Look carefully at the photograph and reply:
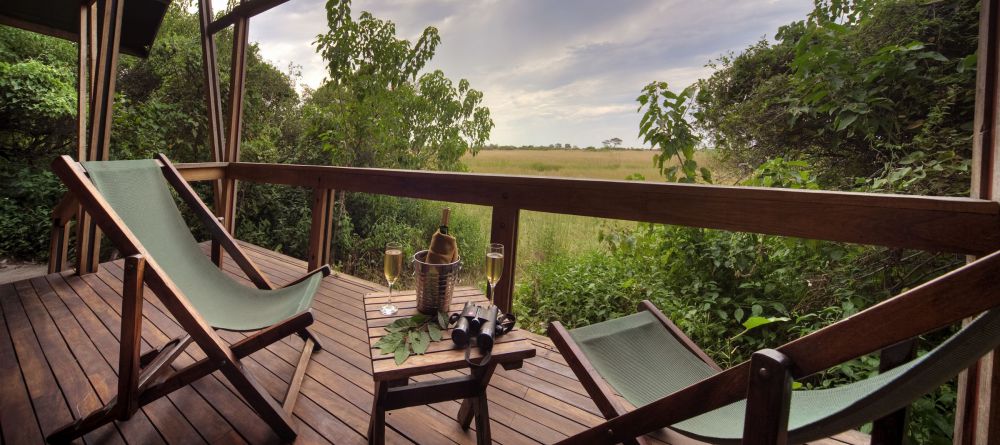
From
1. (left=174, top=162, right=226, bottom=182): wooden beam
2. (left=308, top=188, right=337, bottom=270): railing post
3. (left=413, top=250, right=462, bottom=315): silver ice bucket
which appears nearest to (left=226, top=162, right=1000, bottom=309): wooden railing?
(left=413, top=250, right=462, bottom=315): silver ice bucket

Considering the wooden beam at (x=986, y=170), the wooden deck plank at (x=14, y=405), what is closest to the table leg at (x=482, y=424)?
the wooden beam at (x=986, y=170)

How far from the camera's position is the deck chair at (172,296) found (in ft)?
4.21

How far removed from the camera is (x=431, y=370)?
41.5 inches

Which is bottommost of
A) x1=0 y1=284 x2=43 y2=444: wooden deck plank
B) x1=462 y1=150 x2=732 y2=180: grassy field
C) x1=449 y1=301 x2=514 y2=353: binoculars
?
x1=0 y1=284 x2=43 y2=444: wooden deck plank

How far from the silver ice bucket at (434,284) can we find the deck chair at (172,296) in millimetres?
346

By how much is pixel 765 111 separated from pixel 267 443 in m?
3.17

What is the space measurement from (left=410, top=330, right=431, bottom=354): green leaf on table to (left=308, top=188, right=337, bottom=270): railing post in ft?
6.54

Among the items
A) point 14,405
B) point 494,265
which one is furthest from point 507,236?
point 14,405

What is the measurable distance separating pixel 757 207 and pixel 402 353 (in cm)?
113

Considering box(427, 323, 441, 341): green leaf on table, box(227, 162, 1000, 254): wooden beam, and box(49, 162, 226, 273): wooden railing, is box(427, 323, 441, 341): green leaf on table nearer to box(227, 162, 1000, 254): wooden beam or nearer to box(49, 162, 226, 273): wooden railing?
box(227, 162, 1000, 254): wooden beam

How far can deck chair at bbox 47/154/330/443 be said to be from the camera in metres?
1.28

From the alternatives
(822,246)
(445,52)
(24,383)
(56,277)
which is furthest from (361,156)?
(822,246)

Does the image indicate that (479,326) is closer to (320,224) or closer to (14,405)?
(14,405)

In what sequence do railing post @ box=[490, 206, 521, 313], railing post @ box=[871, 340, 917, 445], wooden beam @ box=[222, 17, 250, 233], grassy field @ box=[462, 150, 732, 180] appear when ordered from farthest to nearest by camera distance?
1. wooden beam @ box=[222, 17, 250, 233]
2. grassy field @ box=[462, 150, 732, 180]
3. railing post @ box=[490, 206, 521, 313]
4. railing post @ box=[871, 340, 917, 445]
